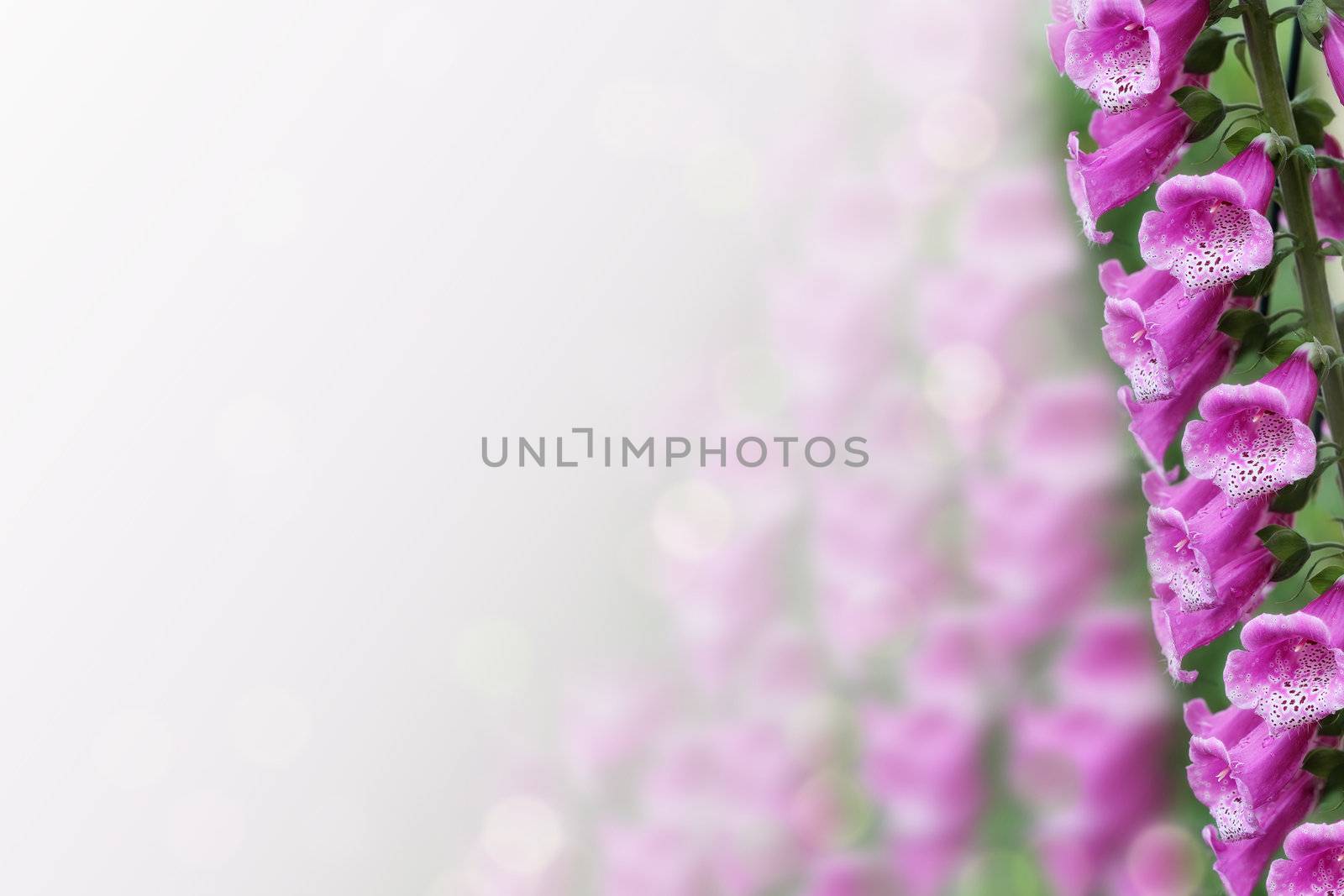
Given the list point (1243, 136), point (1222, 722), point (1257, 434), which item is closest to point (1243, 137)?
point (1243, 136)

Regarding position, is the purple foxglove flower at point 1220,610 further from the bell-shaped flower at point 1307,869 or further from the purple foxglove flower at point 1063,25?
the purple foxglove flower at point 1063,25

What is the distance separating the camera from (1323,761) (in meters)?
0.39

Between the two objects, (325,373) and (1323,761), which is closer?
(1323,761)

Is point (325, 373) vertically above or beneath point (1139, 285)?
above

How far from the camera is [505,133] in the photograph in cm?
101

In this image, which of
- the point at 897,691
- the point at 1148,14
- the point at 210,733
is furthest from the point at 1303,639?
the point at 210,733

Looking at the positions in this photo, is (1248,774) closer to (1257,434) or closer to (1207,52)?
(1257,434)

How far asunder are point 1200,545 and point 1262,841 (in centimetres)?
12

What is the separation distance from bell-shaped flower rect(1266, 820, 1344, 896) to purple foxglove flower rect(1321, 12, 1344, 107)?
0.25 metres

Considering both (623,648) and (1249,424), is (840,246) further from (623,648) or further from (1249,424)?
(1249,424)

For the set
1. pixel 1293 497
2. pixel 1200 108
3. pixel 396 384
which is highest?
pixel 396 384

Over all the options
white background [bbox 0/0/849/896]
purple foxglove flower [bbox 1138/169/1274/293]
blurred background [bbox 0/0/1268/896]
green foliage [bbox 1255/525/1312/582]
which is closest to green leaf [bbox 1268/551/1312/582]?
green foliage [bbox 1255/525/1312/582]

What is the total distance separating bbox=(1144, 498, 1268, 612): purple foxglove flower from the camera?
38cm

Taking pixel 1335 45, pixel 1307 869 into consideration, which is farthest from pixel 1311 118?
pixel 1307 869
